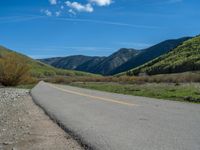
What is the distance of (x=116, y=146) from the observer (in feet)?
25.0

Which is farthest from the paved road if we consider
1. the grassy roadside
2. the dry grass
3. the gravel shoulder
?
the dry grass

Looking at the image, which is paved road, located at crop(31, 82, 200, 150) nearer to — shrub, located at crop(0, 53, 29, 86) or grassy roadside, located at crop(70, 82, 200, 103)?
grassy roadside, located at crop(70, 82, 200, 103)

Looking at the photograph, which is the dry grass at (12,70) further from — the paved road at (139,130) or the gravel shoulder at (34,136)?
the paved road at (139,130)

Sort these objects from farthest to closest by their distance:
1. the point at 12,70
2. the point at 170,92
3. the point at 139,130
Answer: the point at 12,70
the point at 170,92
the point at 139,130

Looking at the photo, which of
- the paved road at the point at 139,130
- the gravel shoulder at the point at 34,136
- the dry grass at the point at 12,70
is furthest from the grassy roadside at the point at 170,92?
the dry grass at the point at 12,70

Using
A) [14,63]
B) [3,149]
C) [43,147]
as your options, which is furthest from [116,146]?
[14,63]

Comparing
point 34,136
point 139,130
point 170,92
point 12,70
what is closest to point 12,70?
point 12,70

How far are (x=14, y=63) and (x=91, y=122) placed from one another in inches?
2089

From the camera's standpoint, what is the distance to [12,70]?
61938mm

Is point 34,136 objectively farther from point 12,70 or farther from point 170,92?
point 12,70

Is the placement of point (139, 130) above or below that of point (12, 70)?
below

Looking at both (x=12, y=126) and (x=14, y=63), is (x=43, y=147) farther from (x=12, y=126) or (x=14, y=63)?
(x=14, y=63)

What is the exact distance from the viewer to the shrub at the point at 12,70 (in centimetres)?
6135

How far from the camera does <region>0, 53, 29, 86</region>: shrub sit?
61.4m
